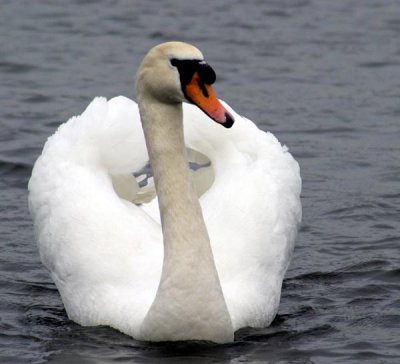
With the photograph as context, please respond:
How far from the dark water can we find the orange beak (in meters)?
1.53

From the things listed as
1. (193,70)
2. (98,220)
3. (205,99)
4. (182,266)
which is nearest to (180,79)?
(193,70)

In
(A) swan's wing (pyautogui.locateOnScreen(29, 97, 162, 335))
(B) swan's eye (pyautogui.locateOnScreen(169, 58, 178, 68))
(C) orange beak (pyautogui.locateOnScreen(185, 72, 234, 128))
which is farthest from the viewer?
(A) swan's wing (pyautogui.locateOnScreen(29, 97, 162, 335))

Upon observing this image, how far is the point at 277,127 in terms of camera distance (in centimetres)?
1370

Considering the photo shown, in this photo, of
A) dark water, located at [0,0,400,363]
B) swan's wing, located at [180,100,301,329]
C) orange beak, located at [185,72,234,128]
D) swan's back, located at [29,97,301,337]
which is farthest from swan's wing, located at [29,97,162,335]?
orange beak, located at [185,72,234,128]

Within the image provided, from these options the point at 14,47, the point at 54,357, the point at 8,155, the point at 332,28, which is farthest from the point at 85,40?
the point at 54,357

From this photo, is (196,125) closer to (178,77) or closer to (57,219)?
(57,219)

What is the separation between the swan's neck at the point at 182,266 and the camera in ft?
26.0

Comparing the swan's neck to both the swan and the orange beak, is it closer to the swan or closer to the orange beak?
the swan

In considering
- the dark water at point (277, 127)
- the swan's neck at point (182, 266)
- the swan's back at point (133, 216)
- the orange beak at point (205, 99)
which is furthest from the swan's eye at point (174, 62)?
the dark water at point (277, 127)

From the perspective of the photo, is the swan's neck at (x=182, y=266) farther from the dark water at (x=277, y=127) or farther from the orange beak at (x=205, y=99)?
the orange beak at (x=205, y=99)

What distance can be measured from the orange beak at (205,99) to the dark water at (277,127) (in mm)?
1529

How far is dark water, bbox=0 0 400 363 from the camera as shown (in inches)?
332

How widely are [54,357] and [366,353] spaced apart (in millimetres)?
1847

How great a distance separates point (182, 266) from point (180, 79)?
3.72 ft
